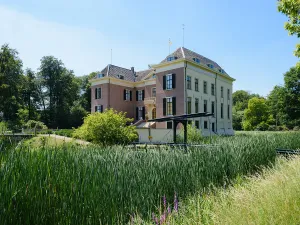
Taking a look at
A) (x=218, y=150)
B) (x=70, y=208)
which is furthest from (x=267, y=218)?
(x=218, y=150)

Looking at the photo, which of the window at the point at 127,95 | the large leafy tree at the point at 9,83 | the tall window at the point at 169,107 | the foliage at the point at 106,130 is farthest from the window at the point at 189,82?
the large leafy tree at the point at 9,83

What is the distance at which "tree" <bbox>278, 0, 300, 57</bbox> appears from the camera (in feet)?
34.0

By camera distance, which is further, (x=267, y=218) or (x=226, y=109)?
(x=226, y=109)

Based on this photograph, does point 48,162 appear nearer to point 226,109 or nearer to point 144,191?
point 144,191

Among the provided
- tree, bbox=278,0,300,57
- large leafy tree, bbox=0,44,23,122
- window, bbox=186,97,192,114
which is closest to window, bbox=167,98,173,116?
window, bbox=186,97,192,114

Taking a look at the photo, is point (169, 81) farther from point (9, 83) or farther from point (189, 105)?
point (9, 83)

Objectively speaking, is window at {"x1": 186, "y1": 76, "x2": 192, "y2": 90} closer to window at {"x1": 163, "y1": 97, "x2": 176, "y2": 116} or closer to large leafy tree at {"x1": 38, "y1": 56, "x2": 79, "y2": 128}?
window at {"x1": 163, "y1": 97, "x2": 176, "y2": 116}

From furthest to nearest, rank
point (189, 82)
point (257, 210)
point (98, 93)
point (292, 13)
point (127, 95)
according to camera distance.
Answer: point (127, 95), point (98, 93), point (189, 82), point (292, 13), point (257, 210)

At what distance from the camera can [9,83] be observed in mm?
39438

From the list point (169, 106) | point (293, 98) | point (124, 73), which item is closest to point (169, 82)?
point (169, 106)

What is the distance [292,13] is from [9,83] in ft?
130

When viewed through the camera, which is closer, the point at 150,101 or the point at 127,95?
the point at 150,101

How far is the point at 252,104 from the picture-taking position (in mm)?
50750

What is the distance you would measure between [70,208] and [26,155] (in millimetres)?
877
